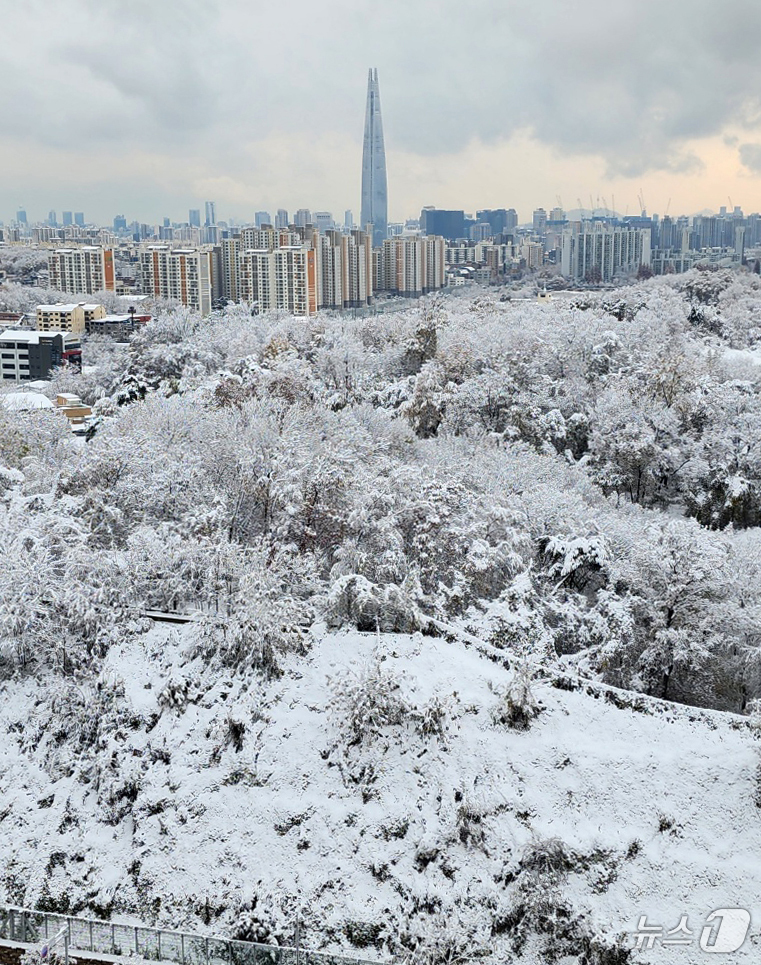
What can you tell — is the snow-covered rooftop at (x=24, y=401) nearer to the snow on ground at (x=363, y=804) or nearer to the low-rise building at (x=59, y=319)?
the snow on ground at (x=363, y=804)

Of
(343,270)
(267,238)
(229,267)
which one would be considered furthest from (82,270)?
(343,270)

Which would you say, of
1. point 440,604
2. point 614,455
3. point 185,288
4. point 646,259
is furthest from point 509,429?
point 646,259

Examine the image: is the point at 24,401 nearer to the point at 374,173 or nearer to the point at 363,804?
the point at 363,804

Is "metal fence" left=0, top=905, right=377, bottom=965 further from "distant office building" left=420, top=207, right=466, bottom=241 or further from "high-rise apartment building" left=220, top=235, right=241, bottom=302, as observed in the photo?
"distant office building" left=420, top=207, right=466, bottom=241

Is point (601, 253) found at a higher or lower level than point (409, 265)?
higher

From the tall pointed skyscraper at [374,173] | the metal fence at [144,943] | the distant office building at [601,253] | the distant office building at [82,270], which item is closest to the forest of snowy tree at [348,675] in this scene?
the metal fence at [144,943]

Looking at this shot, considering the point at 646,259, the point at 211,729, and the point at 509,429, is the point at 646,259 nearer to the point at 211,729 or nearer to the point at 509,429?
the point at 509,429
